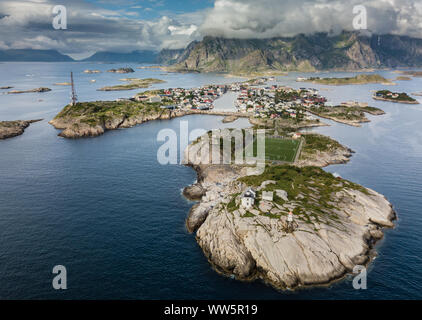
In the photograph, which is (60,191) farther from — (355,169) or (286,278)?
(355,169)

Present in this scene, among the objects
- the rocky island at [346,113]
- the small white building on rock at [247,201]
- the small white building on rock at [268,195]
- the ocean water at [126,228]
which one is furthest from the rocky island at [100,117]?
the rocky island at [346,113]

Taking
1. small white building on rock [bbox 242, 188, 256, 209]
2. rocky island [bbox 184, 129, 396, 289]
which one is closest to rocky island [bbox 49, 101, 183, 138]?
rocky island [bbox 184, 129, 396, 289]

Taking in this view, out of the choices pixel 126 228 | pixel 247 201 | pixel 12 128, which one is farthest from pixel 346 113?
pixel 12 128

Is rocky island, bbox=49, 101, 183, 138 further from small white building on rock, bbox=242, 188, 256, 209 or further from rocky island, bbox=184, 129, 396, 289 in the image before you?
small white building on rock, bbox=242, 188, 256, 209

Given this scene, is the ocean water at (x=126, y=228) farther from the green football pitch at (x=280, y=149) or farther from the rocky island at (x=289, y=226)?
the green football pitch at (x=280, y=149)

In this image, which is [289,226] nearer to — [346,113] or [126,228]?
[126,228]

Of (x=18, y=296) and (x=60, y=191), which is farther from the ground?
(x=60, y=191)
